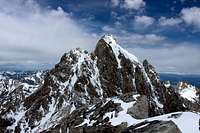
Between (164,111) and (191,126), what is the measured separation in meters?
131

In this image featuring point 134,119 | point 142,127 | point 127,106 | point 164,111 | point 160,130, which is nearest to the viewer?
point 160,130

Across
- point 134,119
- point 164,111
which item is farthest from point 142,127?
point 164,111

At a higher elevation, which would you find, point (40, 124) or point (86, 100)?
point (86, 100)

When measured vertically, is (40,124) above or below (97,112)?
below

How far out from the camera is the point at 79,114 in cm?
9831

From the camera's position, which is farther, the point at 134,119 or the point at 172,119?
the point at 134,119

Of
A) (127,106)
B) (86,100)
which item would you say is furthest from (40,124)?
(127,106)

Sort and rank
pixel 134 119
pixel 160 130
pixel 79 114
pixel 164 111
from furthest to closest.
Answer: pixel 164 111
pixel 79 114
pixel 134 119
pixel 160 130

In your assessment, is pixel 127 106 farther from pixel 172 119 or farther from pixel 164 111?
pixel 164 111

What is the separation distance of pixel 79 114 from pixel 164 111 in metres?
102

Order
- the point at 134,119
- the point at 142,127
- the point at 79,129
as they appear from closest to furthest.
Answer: the point at 142,127, the point at 134,119, the point at 79,129

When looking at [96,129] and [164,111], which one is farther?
[164,111]

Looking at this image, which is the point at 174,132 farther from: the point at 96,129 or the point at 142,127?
the point at 96,129

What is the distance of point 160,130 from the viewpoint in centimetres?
5897
